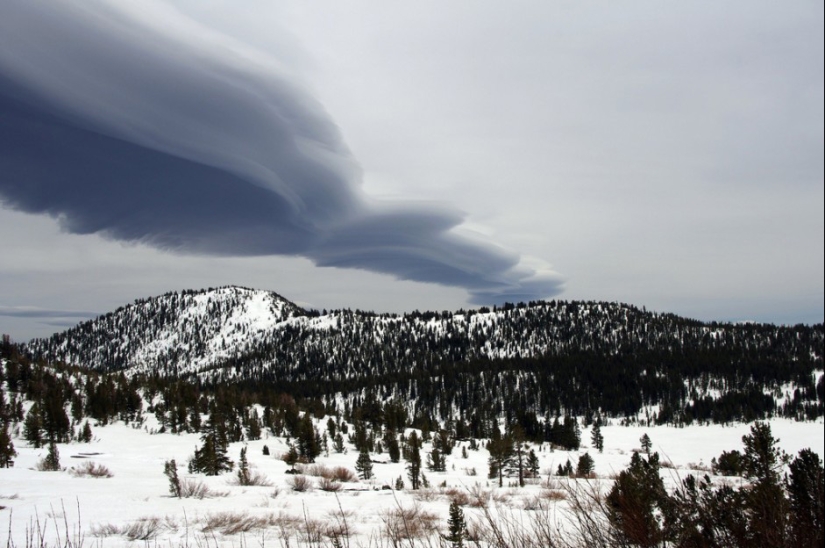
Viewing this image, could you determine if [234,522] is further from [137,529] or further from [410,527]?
[410,527]

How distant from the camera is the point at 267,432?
57938 millimetres

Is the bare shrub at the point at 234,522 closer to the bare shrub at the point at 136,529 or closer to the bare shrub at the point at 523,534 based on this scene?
the bare shrub at the point at 136,529

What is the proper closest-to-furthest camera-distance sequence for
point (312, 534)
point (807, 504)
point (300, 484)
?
point (807, 504)
point (312, 534)
point (300, 484)

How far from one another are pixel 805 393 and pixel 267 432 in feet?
613

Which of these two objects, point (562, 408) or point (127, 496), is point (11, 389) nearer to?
point (127, 496)

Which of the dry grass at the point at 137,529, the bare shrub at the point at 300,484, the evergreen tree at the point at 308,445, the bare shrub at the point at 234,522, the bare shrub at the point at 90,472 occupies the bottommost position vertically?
the evergreen tree at the point at 308,445

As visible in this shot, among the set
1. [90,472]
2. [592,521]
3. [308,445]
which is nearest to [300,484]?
[90,472]

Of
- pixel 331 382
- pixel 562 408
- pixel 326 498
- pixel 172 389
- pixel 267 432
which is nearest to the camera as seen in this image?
pixel 326 498

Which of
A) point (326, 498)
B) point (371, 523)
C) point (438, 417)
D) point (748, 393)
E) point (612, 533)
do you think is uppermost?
point (612, 533)

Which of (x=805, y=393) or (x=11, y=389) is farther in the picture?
(x=805, y=393)

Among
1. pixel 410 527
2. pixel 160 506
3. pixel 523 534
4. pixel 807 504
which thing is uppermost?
pixel 807 504

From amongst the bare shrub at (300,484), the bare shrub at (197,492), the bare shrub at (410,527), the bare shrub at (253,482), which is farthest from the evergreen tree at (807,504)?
the bare shrub at (253,482)

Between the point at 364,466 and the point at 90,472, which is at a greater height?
the point at 90,472

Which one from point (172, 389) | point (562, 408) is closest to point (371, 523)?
point (172, 389)
